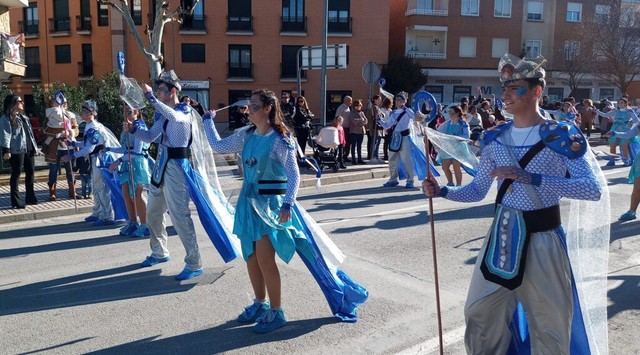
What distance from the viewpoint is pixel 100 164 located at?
30.6ft

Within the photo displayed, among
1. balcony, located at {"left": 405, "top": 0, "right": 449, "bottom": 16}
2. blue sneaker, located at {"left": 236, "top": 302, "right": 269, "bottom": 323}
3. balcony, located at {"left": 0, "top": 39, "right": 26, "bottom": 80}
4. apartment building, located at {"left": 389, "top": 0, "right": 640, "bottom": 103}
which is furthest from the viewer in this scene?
apartment building, located at {"left": 389, "top": 0, "right": 640, "bottom": 103}

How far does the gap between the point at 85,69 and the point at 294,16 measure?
591 inches

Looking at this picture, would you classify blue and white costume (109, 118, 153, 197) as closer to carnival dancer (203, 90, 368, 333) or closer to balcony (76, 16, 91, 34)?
carnival dancer (203, 90, 368, 333)

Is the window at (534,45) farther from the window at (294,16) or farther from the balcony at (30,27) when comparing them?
the balcony at (30,27)

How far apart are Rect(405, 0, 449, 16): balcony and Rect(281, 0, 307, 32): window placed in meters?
8.24

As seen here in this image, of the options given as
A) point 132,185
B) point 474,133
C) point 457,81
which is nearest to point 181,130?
point 132,185

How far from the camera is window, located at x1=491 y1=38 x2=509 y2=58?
4594 centimetres

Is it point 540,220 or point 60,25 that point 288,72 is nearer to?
point 60,25

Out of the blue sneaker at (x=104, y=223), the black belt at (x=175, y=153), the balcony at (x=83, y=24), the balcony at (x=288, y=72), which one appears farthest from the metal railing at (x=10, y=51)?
the balcony at (x=83, y=24)

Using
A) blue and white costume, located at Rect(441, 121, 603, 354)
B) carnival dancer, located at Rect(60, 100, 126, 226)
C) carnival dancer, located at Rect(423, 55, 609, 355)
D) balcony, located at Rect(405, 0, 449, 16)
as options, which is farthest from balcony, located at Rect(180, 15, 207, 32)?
blue and white costume, located at Rect(441, 121, 603, 354)

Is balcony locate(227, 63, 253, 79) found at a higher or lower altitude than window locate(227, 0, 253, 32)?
lower

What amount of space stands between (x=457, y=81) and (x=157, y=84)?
41.1m

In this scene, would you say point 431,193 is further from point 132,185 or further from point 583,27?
Result: point 583,27

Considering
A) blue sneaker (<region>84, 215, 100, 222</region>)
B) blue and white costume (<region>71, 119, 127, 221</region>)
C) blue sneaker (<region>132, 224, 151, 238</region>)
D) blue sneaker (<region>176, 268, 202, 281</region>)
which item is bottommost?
blue sneaker (<region>84, 215, 100, 222</region>)
